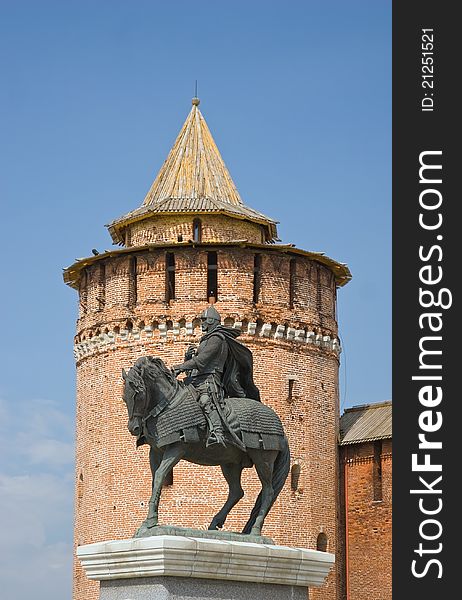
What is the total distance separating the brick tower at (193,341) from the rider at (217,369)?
18.8 meters

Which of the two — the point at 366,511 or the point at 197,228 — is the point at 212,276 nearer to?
the point at 197,228

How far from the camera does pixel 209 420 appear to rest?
39.4 ft

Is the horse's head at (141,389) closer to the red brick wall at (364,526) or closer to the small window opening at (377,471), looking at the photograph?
the red brick wall at (364,526)

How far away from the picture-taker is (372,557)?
1326 inches

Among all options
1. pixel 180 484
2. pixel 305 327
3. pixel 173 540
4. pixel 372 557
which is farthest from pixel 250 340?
pixel 173 540

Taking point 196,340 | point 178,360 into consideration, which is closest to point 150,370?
point 196,340

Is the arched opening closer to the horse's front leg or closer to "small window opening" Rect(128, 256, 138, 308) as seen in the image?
"small window opening" Rect(128, 256, 138, 308)

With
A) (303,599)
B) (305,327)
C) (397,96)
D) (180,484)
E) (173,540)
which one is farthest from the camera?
(305,327)

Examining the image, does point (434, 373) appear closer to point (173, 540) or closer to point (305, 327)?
point (173, 540)

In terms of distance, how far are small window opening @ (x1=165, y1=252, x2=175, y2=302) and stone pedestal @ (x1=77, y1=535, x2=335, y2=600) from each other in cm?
2152

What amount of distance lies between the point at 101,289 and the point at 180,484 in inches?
229

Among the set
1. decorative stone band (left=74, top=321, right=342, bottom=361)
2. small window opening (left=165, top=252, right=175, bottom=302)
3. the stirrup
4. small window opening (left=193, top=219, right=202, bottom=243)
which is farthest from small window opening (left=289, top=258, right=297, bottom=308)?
the stirrup

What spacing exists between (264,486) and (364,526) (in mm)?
22057

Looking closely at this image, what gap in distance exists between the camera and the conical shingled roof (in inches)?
1383
